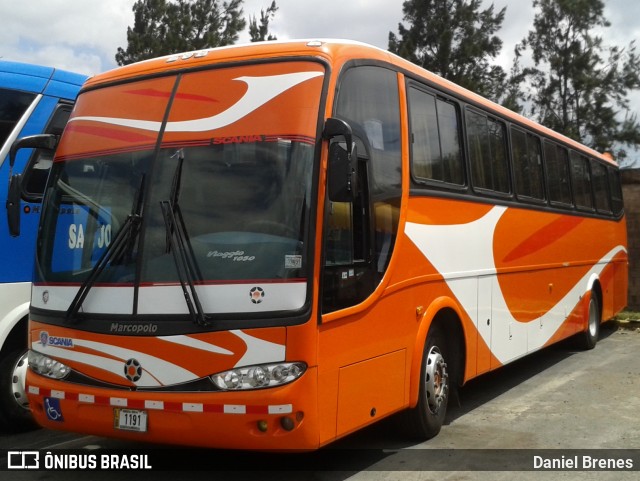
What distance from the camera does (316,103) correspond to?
517 cm

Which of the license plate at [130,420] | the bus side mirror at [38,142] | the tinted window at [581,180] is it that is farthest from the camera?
the tinted window at [581,180]

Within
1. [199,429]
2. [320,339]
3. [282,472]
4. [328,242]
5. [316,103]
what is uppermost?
[316,103]

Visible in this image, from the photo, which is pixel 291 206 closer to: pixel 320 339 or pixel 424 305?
pixel 320 339

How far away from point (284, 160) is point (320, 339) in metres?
1.19

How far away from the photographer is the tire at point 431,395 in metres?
6.46

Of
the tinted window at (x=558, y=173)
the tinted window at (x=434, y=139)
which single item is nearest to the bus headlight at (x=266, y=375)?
the tinted window at (x=434, y=139)

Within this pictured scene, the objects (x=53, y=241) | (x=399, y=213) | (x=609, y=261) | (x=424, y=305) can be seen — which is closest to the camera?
(x=53, y=241)

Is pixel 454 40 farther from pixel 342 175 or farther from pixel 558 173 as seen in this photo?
pixel 342 175

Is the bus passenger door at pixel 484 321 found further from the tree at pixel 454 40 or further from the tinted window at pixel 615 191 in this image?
the tree at pixel 454 40

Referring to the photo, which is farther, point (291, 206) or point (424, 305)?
point (424, 305)

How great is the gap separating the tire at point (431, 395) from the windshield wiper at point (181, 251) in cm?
235

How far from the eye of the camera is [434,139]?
7.02 meters

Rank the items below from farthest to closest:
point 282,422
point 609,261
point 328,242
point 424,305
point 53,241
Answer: point 609,261 < point 424,305 < point 53,241 < point 328,242 < point 282,422

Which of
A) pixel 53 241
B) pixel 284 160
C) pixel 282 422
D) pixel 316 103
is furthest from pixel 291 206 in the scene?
pixel 53 241
